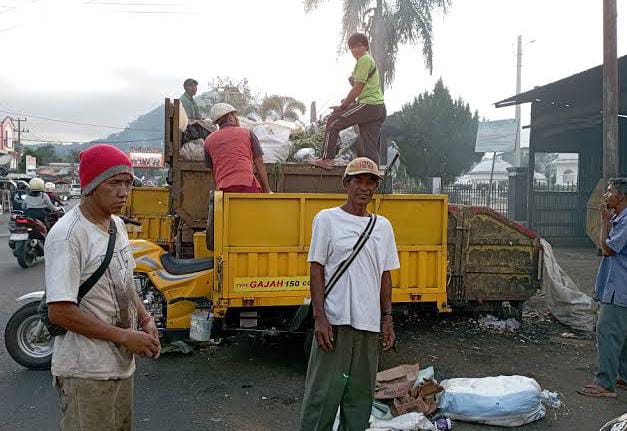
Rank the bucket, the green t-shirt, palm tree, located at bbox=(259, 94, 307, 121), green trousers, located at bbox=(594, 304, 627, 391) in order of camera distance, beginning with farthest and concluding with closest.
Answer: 1. palm tree, located at bbox=(259, 94, 307, 121)
2. the green t-shirt
3. the bucket
4. green trousers, located at bbox=(594, 304, 627, 391)

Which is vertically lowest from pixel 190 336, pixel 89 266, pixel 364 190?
pixel 190 336

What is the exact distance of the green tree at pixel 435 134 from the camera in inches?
1351

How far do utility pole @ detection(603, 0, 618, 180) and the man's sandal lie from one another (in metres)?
4.74

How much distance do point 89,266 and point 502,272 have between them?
5268 mm

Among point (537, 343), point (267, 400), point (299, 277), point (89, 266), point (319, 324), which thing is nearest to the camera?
point (89, 266)

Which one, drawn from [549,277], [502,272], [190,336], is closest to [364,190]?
[190,336]

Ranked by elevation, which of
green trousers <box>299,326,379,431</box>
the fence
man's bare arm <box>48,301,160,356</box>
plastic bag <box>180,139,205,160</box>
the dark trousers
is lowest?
green trousers <box>299,326,379,431</box>

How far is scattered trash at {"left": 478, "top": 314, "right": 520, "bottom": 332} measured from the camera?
666 centimetres

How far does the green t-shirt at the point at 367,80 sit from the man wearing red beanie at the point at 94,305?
4.24 metres

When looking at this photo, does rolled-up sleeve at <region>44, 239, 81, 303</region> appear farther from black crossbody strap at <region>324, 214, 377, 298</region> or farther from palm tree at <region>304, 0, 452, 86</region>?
palm tree at <region>304, 0, 452, 86</region>

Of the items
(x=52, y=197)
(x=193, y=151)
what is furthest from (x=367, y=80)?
(x=52, y=197)

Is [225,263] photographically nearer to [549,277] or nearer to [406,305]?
[406,305]

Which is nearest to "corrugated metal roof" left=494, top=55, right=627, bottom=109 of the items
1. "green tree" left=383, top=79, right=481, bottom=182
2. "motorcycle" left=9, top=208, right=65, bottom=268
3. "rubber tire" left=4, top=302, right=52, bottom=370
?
"motorcycle" left=9, top=208, right=65, bottom=268

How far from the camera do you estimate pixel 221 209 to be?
15.4ft
